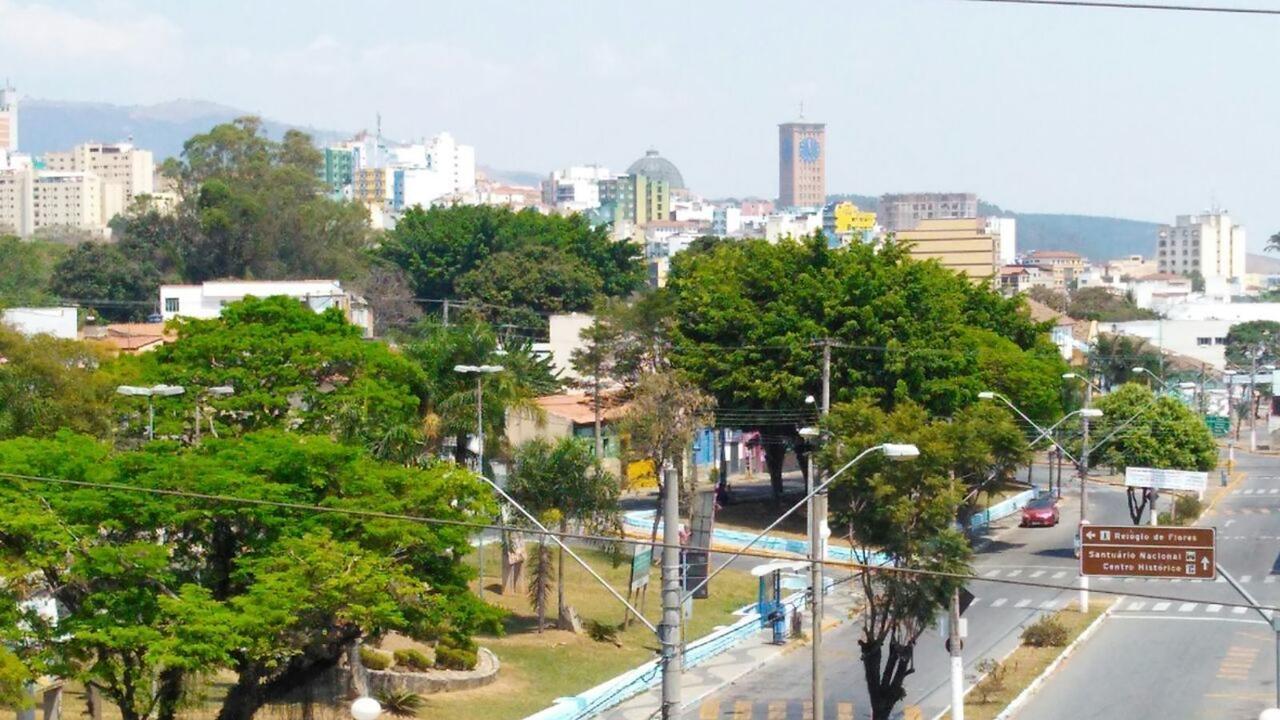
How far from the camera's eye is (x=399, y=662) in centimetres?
3753

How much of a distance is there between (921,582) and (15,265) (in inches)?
3997

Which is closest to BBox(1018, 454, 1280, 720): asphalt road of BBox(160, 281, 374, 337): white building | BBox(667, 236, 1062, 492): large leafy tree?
BBox(667, 236, 1062, 492): large leafy tree

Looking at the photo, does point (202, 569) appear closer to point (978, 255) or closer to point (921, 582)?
point (921, 582)

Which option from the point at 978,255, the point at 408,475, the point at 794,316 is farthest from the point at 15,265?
the point at 408,475

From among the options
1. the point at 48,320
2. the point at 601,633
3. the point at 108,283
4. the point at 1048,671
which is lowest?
the point at 1048,671

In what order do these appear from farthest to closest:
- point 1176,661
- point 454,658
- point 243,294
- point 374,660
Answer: point 243,294, point 1176,661, point 454,658, point 374,660

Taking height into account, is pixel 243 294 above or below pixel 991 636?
above

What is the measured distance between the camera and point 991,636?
45.3 m

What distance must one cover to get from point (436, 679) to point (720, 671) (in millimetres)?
7231

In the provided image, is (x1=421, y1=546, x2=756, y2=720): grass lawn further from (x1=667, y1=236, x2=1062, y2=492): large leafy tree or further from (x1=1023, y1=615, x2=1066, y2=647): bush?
(x1=667, y1=236, x2=1062, y2=492): large leafy tree

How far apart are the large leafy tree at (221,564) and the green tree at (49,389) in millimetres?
12680

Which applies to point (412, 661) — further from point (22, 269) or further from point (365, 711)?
point (22, 269)

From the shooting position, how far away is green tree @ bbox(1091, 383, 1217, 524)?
2451 inches

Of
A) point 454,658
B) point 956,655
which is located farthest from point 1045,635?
point 454,658
